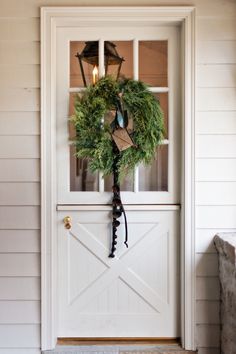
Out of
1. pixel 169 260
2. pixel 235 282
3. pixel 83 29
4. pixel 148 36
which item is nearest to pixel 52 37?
pixel 83 29

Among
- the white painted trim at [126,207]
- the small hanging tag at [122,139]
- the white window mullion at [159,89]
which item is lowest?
the white painted trim at [126,207]

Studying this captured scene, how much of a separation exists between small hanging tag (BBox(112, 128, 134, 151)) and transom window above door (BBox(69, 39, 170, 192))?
216 mm

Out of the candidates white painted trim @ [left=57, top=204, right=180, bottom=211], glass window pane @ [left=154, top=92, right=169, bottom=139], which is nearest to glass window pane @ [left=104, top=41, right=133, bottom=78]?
glass window pane @ [left=154, top=92, right=169, bottom=139]

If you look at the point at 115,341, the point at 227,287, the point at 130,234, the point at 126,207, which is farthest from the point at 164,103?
the point at 115,341

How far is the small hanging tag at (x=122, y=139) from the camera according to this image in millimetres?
2023

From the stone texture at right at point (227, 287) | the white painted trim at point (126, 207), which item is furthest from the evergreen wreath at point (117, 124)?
the stone texture at right at point (227, 287)

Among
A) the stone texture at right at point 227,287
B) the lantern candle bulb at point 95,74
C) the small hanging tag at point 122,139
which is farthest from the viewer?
the lantern candle bulb at point 95,74

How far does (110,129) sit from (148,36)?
0.69 meters

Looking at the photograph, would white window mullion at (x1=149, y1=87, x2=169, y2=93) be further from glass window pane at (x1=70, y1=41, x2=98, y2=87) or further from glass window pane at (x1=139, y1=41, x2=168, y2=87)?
glass window pane at (x1=70, y1=41, x2=98, y2=87)

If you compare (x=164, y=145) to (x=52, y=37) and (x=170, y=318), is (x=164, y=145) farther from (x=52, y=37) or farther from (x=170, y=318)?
(x=170, y=318)

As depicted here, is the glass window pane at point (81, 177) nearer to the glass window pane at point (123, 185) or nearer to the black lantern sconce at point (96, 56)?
the glass window pane at point (123, 185)

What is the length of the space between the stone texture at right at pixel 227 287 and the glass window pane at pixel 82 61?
1357 mm

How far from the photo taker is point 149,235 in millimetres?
2170

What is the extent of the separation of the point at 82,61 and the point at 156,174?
918 mm
